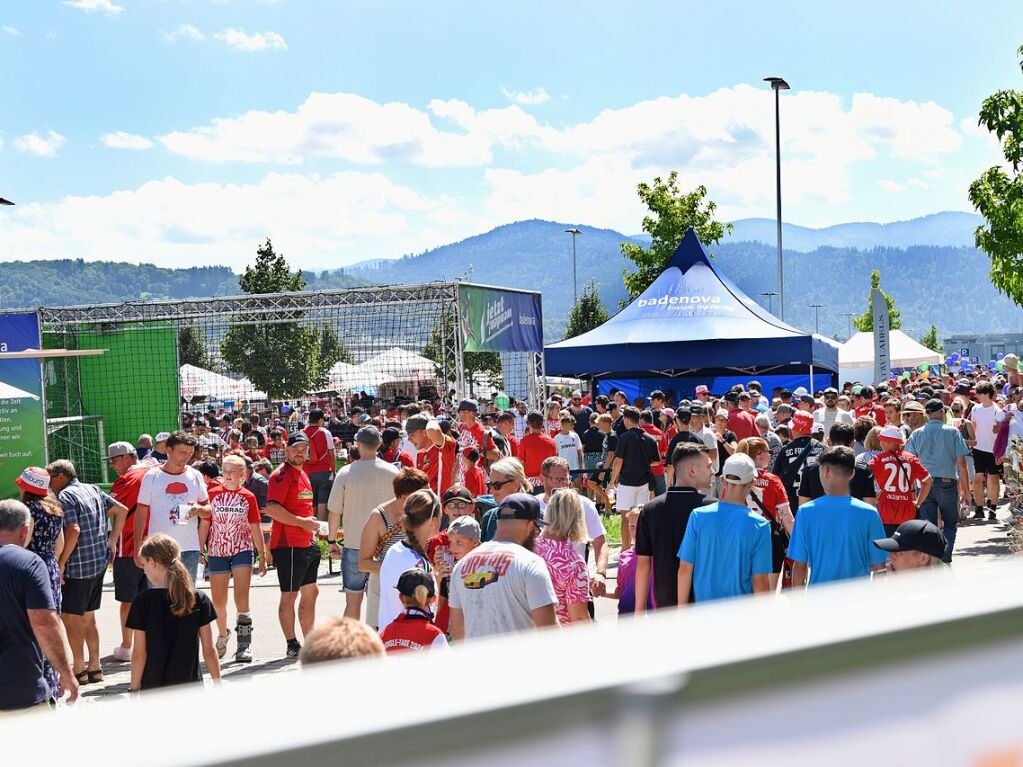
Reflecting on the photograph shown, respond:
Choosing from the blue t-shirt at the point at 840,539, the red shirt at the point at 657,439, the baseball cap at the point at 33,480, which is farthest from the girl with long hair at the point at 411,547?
the red shirt at the point at 657,439

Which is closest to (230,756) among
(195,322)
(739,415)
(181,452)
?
(181,452)

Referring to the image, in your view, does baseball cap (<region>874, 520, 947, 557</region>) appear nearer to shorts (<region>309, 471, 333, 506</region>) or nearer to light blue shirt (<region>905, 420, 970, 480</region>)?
light blue shirt (<region>905, 420, 970, 480</region>)

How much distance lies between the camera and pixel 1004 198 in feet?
44.6

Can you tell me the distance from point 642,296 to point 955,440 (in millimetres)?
12603

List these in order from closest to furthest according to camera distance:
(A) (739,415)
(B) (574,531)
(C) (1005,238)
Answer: (B) (574,531) < (A) (739,415) < (C) (1005,238)

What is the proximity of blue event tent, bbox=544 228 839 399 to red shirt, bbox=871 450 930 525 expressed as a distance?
40.1 ft

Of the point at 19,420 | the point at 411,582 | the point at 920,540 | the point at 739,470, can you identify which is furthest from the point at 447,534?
the point at 19,420

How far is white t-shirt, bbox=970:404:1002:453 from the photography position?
13.2 metres

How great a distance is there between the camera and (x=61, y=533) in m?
7.18

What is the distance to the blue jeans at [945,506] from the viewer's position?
30.7 ft

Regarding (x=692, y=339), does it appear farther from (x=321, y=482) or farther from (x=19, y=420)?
(x=19, y=420)

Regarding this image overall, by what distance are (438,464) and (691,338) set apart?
Result: 37.8 ft

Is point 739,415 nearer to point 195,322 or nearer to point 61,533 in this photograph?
point 61,533

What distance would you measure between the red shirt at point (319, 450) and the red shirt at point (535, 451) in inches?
124
